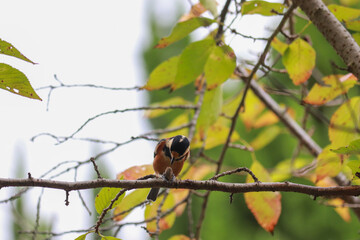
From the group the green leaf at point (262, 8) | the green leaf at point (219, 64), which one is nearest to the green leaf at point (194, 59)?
the green leaf at point (219, 64)

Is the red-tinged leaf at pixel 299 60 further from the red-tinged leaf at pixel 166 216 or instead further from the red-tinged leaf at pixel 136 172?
the red-tinged leaf at pixel 166 216

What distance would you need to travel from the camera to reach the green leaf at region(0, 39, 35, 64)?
35.2 inches

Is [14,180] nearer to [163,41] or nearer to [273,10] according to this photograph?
[163,41]

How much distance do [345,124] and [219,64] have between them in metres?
0.53

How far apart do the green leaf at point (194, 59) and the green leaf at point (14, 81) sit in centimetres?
56

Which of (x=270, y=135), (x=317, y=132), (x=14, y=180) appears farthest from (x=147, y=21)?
(x=14, y=180)

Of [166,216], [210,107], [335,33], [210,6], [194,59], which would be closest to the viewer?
[335,33]

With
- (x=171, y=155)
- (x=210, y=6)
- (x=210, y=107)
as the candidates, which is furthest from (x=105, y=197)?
(x=210, y=6)

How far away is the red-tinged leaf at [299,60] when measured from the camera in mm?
1463

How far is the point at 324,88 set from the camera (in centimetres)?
147

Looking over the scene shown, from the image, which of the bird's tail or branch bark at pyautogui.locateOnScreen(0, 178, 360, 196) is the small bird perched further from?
branch bark at pyautogui.locateOnScreen(0, 178, 360, 196)

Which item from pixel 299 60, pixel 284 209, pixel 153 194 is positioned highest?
pixel 299 60

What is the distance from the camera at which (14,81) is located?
0.94 m

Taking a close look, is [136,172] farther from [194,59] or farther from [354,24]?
[354,24]
